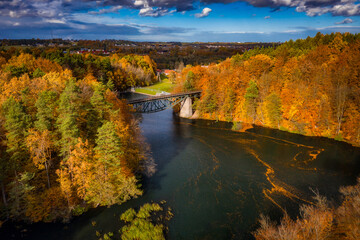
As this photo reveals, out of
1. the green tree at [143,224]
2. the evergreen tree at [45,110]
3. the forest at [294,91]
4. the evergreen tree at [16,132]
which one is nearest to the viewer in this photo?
the green tree at [143,224]

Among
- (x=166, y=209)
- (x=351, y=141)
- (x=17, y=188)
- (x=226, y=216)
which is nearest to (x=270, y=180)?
(x=226, y=216)

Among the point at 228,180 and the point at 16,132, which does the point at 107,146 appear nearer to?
the point at 16,132

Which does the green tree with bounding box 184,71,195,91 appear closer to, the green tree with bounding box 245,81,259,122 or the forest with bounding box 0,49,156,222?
the green tree with bounding box 245,81,259,122

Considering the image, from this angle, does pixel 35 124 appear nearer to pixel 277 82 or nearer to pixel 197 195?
pixel 197 195

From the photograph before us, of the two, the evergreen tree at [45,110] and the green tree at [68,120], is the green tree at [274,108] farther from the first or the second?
the evergreen tree at [45,110]

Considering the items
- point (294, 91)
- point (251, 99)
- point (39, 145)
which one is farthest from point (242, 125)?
point (39, 145)

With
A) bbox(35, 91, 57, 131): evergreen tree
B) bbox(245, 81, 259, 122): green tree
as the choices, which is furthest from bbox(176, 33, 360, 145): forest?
bbox(35, 91, 57, 131): evergreen tree

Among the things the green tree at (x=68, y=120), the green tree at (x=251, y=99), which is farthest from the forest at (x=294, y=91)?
the green tree at (x=68, y=120)
